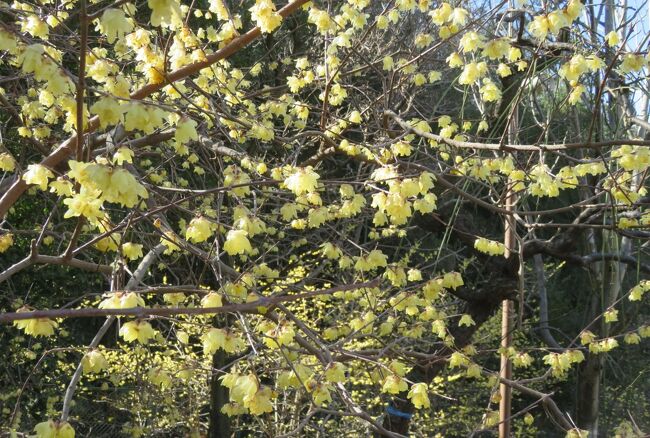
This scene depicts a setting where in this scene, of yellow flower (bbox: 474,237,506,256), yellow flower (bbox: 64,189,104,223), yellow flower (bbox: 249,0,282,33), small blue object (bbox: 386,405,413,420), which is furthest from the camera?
small blue object (bbox: 386,405,413,420)

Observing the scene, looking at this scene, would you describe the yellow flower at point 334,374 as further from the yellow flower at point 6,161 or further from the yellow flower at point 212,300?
the yellow flower at point 6,161

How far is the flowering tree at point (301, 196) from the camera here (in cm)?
220

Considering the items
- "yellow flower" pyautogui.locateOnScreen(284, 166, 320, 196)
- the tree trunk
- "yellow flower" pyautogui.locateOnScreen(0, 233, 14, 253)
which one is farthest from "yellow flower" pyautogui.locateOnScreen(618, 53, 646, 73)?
the tree trunk

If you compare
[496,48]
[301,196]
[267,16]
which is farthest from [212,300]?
[496,48]

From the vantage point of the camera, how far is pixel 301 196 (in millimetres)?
3393

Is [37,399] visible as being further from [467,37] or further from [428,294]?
[467,37]

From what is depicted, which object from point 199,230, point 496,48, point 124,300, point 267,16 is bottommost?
point 124,300

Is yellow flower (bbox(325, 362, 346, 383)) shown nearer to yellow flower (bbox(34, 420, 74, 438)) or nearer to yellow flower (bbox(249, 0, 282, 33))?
yellow flower (bbox(34, 420, 74, 438))

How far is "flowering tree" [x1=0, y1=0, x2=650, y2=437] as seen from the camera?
220 centimetres

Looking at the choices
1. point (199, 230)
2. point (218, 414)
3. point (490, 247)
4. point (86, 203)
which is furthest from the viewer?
point (218, 414)

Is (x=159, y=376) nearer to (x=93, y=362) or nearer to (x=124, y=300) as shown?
(x=93, y=362)

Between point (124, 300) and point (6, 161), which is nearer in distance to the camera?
point (124, 300)

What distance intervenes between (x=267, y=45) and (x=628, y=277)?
4.22 metres

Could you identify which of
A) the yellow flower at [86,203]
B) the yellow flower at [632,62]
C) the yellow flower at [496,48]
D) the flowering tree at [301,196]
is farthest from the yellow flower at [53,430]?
the yellow flower at [632,62]
